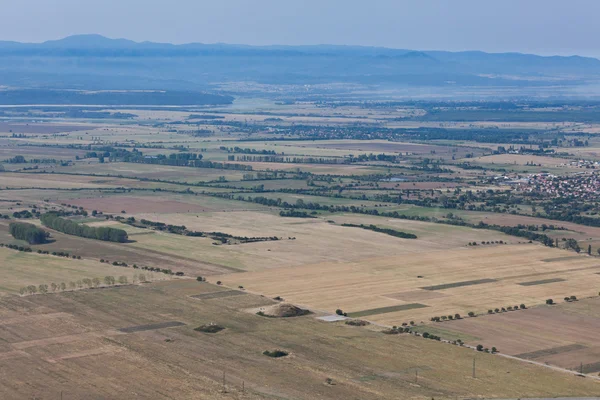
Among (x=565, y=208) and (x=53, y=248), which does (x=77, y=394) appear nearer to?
(x=53, y=248)

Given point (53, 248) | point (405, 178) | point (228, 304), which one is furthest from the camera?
point (405, 178)

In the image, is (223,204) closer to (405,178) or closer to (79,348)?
(405,178)

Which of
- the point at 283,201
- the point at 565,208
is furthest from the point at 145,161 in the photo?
the point at 565,208

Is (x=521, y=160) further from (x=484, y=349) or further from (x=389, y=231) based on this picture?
(x=484, y=349)

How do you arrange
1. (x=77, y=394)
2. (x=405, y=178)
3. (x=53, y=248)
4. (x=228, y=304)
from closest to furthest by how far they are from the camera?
(x=77, y=394)
(x=228, y=304)
(x=53, y=248)
(x=405, y=178)

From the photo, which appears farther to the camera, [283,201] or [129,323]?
[283,201]

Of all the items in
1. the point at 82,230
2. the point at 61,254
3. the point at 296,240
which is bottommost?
the point at 61,254

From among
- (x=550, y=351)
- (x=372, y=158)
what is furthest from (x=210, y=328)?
(x=372, y=158)
